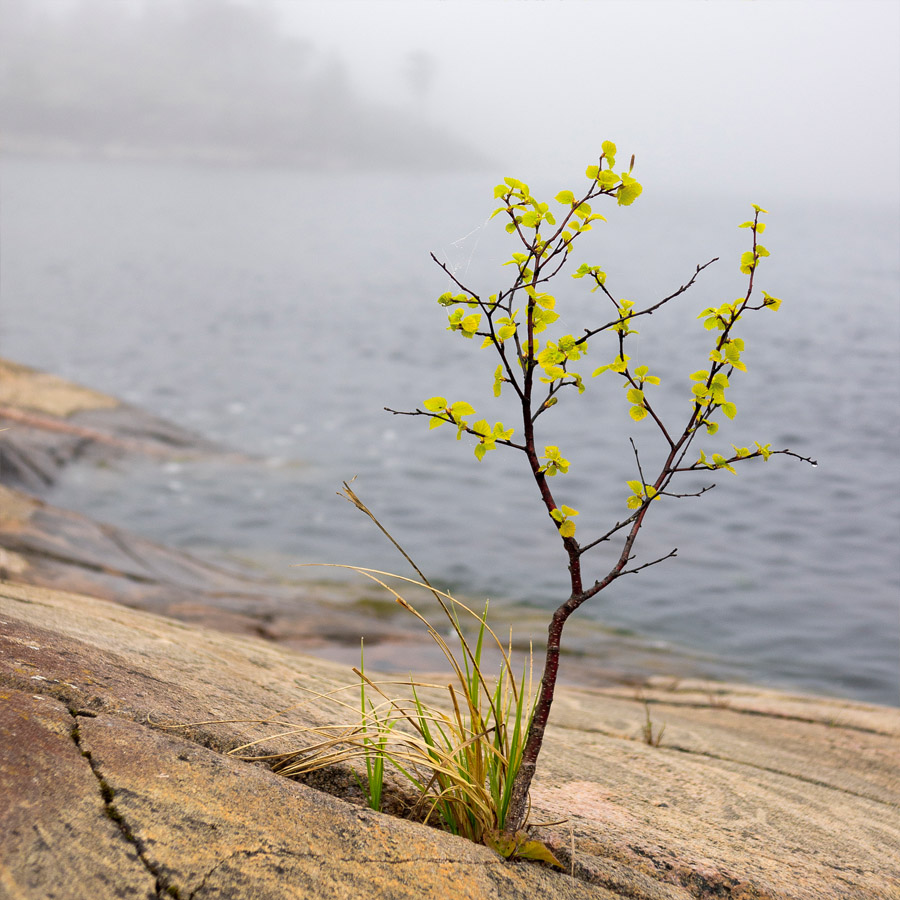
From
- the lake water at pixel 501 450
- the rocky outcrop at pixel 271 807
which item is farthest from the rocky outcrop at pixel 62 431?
the rocky outcrop at pixel 271 807

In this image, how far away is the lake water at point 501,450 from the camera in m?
7.11

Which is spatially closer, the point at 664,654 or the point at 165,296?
the point at 664,654

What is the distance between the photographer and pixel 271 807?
156 cm

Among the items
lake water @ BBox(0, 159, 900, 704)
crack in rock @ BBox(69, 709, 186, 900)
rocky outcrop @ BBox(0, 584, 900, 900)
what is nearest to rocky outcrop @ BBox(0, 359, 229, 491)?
lake water @ BBox(0, 159, 900, 704)

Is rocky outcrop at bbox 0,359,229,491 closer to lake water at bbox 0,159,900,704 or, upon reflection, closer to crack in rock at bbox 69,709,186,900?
lake water at bbox 0,159,900,704

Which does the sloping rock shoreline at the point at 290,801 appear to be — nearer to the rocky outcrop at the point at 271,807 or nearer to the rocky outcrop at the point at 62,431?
the rocky outcrop at the point at 271,807

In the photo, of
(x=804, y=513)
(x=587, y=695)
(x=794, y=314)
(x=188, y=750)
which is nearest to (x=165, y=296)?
(x=794, y=314)

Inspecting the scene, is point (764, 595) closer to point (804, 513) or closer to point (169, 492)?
point (804, 513)

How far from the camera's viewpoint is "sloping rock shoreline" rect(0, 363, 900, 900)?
4.45 ft

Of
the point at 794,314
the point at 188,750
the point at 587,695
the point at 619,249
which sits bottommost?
the point at 587,695

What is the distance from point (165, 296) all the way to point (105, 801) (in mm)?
22547

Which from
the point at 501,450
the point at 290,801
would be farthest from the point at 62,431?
the point at 290,801

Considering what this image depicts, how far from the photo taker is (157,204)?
5159 centimetres

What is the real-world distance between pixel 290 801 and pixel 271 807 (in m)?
0.05
